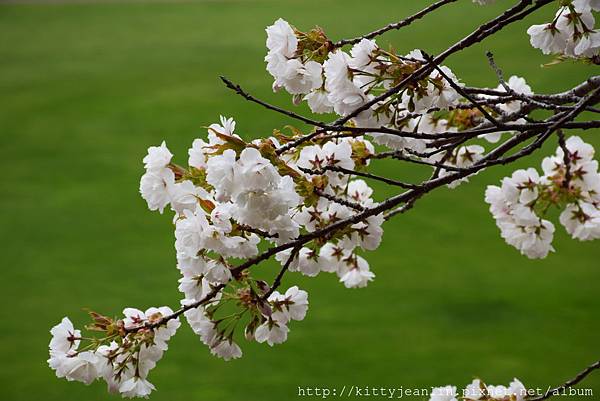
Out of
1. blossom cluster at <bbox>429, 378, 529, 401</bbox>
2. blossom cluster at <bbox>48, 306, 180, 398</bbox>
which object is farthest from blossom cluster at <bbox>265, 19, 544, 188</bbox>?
blossom cluster at <bbox>429, 378, 529, 401</bbox>

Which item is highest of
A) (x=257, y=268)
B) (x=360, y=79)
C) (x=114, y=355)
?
(x=257, y=268)

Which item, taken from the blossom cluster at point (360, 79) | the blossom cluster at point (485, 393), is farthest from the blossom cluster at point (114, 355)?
the blossom cluster at point (485, 393)

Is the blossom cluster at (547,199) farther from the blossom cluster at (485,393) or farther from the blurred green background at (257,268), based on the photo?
the blurred green background at (257,268)

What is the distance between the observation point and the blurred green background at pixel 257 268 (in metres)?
2.47

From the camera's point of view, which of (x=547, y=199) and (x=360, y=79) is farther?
(x=547, y=199)

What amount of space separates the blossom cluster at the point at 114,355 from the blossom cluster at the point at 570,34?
1.50 ft

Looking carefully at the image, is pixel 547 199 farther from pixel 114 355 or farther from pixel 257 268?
pixel 257 268

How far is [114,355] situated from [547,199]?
58cm

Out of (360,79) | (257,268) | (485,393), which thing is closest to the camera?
(360,79)

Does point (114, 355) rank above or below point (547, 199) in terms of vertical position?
below

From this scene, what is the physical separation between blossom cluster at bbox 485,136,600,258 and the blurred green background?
419 millimetres

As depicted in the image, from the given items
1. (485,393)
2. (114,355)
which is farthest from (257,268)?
(114,355)

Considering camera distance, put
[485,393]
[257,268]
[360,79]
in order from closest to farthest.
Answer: [360,79] → [485,393] → [257,268]

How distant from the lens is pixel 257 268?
305 centimetres
